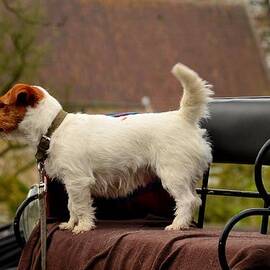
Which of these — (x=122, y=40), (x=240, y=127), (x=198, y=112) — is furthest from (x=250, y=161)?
(x=122, y=40)

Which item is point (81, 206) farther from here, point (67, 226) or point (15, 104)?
point (15, 104)

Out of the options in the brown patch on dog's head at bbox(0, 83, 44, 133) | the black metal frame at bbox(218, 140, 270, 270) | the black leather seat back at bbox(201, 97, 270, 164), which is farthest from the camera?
the black leather seat back at bbox(201, 97, 270, 164)

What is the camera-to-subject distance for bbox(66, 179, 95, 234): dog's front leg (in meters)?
4.48

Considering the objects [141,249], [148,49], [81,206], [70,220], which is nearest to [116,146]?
[81,206]

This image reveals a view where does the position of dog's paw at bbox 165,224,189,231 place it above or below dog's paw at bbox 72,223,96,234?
above

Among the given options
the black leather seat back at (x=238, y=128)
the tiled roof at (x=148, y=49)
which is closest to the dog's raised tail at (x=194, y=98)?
the black leather seat back at (x=238, y=128)

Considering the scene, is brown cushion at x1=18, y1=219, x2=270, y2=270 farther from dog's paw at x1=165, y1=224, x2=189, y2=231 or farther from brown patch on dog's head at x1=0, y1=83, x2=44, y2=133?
brown patch on dog's head at x1=0, y1=83, x2=44, y2=133

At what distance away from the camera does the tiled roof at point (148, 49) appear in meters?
38.0

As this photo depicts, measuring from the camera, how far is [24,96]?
448 cm

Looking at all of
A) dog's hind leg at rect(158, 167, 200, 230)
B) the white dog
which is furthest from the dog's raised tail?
dog's hind leg at rect(158, 167, 200, 230)

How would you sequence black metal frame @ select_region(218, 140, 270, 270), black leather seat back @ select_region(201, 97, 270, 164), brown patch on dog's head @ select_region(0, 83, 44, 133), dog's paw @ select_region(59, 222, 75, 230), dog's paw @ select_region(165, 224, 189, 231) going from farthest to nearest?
black leather seat back @ select_region(201, 97, 270, 164)
dog's paw @ select_region(59, 222, 75, 230)
brown patch on dog's head @ select_region(0, 83, 44, 133)
dog's paw @ select_region(165, 224, 189, 231)
black metal frame @ select_region(218, 140, 270, 270)

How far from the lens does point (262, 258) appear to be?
349 centimetres

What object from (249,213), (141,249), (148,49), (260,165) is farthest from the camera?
(148,49)

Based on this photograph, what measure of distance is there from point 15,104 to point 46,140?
0.70ft
